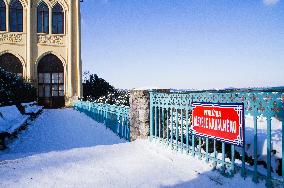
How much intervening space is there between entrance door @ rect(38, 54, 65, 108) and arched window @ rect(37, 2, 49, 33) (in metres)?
2.40

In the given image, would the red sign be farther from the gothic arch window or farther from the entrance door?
the gothic arch window

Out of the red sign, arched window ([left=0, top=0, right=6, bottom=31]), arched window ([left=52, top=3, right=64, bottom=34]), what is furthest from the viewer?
arched window ([left=52, top=3, right=64, bottom=34])

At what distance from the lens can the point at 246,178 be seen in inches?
148

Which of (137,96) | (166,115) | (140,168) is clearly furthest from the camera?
(137,96)

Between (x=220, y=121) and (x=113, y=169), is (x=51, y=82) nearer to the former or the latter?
(x=113, y=169)

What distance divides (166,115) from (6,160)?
304cm

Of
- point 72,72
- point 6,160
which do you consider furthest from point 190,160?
point 72,72

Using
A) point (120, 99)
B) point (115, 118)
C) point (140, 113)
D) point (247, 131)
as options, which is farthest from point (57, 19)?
point (247, 131)

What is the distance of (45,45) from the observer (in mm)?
26859

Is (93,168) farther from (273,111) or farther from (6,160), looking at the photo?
(273,111)

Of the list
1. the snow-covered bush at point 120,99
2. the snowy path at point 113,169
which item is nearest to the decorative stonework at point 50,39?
the snow-covered bush at point 120,99

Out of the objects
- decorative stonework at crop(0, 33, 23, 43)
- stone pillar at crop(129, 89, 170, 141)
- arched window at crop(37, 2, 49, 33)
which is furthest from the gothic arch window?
stone pillar at crop(129, 89, 170, 141)

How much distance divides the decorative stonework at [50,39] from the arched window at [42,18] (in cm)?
57

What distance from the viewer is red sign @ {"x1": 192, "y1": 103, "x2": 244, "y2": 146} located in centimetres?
370
